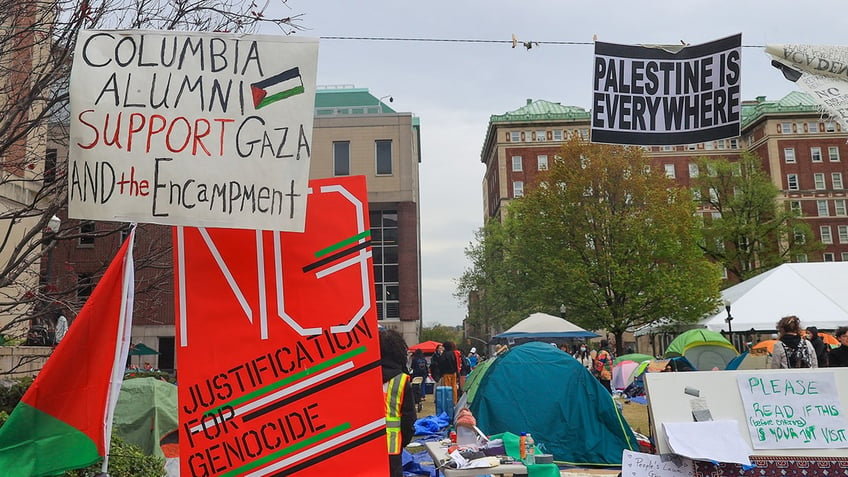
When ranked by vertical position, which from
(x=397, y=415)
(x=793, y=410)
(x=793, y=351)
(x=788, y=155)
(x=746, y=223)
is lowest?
(x=793, y=410)

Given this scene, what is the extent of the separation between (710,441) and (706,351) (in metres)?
17.2

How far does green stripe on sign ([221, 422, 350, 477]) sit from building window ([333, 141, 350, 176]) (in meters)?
44.4

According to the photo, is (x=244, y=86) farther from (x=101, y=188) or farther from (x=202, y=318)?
(x=202, y=318)

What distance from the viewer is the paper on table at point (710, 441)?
5141mm

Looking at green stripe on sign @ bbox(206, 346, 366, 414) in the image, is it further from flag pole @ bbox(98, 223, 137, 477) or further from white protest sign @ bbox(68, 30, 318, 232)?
white protest sign @ bbox(68, 30, 318, 232)

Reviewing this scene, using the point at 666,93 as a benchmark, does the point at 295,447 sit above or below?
below

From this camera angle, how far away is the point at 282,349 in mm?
2957

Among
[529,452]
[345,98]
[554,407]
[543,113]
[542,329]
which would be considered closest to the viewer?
[529,452]

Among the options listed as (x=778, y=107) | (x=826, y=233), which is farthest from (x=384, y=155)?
(x=826, y=233)

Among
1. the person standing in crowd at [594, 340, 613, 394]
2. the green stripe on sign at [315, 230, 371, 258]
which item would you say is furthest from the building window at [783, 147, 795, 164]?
the green stripe on sign at [315, 230, 371, 258]

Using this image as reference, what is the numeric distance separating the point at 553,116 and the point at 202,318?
78114mm

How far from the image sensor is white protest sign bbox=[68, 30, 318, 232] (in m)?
2.93

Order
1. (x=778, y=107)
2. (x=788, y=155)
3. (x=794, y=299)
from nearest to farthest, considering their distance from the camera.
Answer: (x=794, y=299)
(x=788, y=155)
(x=778, y=107)

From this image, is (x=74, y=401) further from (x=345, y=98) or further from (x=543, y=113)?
(x=543, y=113)
